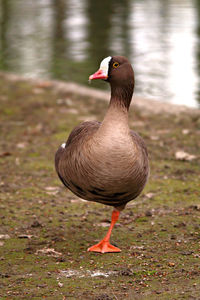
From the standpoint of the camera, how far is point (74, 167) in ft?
16.4

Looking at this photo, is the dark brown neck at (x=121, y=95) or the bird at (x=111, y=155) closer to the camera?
the bird at (x=111, y=155)

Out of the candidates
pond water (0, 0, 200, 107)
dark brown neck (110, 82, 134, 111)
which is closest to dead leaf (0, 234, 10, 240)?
dark brown neck (110, 82, 134, 111)

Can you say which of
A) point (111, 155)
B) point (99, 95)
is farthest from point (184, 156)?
point (99, 95)

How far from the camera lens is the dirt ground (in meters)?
4.50

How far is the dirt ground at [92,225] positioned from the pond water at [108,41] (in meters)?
3.86

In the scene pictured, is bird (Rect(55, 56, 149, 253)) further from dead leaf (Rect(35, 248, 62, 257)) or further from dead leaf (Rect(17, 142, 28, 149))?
dead leaf (Rect(17, 142, 28, 149))

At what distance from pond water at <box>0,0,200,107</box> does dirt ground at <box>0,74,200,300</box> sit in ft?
12.7

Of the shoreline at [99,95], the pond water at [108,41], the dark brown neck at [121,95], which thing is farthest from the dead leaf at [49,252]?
the pond water at [108,41]

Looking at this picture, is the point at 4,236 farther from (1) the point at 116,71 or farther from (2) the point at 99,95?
(2) the point at 99,95

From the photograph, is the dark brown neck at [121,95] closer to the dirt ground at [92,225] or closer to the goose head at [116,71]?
the goose head at [116,71]

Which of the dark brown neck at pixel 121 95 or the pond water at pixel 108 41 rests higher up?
the dark brown neck at pixel 121 95

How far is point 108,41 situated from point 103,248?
1435 cm

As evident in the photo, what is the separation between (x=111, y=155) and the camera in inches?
187

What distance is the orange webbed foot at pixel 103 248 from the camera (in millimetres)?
5317
